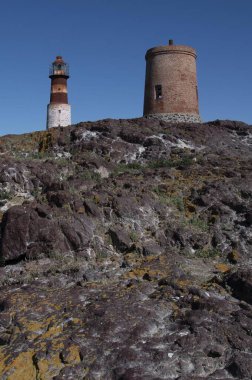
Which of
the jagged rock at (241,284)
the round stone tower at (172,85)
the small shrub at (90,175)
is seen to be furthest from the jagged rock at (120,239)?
the round stone tower at (172,85)

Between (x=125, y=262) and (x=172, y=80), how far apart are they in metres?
19.9

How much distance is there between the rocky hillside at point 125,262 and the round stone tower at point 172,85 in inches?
285

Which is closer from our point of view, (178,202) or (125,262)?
(125,262)

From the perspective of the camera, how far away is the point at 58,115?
143 feet

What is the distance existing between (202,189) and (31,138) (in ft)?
37.9

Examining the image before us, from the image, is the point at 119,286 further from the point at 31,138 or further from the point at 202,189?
the point at 31,138

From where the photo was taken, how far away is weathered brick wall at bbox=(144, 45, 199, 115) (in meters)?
30.2

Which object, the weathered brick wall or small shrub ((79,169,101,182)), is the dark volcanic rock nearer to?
small shrub ((79,169,101,182))

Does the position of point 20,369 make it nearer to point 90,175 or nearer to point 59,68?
point 90,175

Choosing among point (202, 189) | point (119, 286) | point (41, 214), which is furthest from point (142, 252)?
point (202, 189)

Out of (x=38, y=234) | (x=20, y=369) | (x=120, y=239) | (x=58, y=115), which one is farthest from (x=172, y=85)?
(x=20, y=369)

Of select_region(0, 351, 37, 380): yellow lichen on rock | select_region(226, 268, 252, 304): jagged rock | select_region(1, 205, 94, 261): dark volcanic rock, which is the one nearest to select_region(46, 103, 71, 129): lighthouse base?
select_region(1, 205, 94, 261): dark volcanic rock

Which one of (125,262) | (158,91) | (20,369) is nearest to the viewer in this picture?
(20,369)

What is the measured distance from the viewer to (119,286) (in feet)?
37.4
